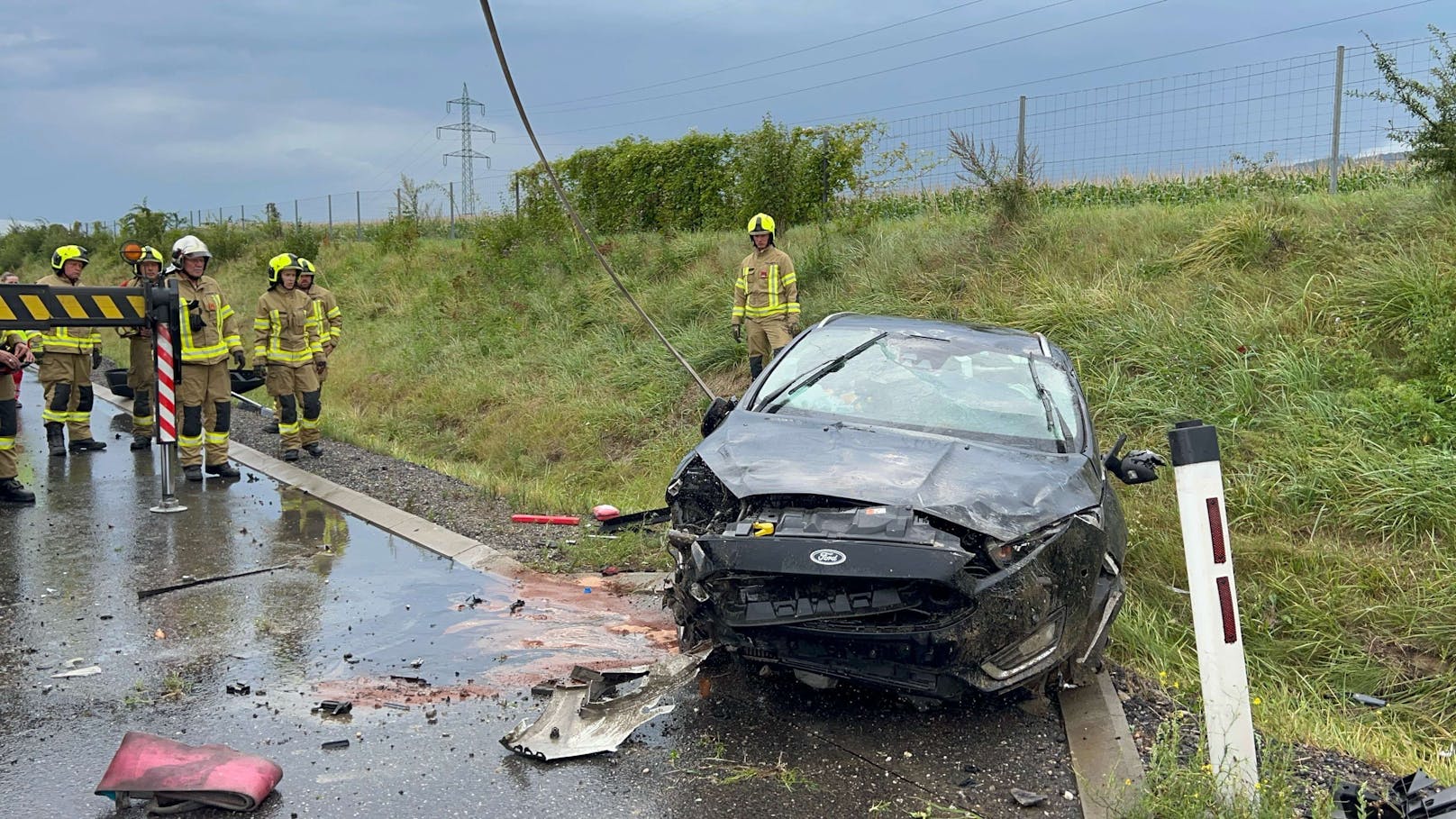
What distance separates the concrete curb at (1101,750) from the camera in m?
3.41

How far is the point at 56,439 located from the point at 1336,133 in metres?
12.7

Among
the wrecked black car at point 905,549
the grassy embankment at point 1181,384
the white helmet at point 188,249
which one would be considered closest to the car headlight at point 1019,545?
the wrecked black car at point 905,549

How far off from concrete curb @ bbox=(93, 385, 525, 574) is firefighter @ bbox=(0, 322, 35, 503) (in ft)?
5.75

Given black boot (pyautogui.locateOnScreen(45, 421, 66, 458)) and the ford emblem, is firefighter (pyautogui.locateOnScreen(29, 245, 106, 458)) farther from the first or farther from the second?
the ford emblem

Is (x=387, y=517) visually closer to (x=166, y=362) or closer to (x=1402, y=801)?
(x=166, y=362)

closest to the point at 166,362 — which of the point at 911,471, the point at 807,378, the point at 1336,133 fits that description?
the point at 807,378

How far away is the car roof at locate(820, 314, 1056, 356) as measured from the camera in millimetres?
5754

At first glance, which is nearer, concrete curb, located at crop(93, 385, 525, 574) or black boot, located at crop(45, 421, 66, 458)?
concrete curb, located at crop(93, 385, 525, 574)

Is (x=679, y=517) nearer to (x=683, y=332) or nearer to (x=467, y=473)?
(x=467, y=473)

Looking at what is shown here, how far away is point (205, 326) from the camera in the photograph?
29.2ft

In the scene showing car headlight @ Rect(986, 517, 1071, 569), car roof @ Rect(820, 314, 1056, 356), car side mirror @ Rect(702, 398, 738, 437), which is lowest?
car headlight @ Rect(986, 517, 1071, 569)

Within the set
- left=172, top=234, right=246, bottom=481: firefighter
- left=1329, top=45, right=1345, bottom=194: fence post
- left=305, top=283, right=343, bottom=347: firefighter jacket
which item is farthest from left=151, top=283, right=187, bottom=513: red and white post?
left=1329, top=45, right=1345, bottom=194: fence post

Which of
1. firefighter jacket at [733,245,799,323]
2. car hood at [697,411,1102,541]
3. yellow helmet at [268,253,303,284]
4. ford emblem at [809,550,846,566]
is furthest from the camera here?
firefighter jacket at [733,245,799,323]

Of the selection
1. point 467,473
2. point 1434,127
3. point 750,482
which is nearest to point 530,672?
point 750,482
